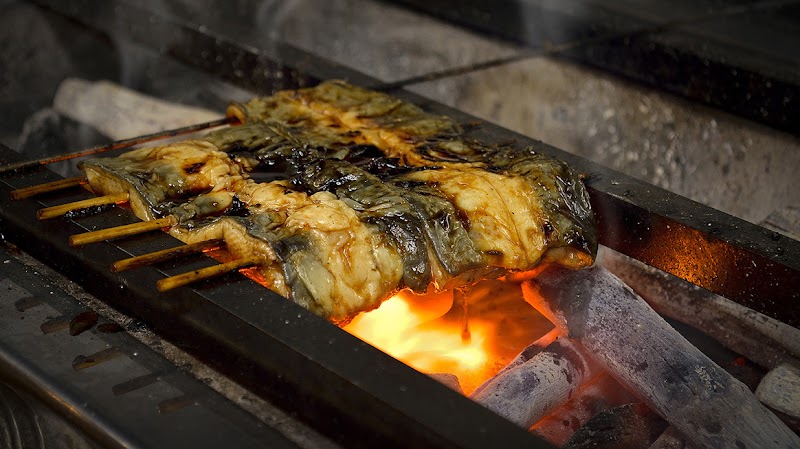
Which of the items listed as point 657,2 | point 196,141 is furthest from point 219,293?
point 657,2

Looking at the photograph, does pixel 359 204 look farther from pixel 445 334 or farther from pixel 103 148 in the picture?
pixel 103 148

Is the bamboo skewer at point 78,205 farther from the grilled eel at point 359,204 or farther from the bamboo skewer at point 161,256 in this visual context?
the bamboo skewer at point 161,256

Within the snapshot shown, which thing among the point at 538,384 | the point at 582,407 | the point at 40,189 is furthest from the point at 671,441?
the point at 40,189

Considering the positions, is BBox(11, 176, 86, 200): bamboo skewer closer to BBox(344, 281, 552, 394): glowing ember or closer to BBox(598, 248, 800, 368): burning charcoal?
BBox(344, 281, 552, 394): glowing ember

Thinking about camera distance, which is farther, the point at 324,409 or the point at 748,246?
the point at 748,246

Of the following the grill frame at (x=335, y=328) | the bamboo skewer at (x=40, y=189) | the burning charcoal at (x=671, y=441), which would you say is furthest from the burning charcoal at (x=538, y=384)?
the bamboo skewer at (x=40, y=189)

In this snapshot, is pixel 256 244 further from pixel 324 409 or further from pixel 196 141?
pixel 196 141
